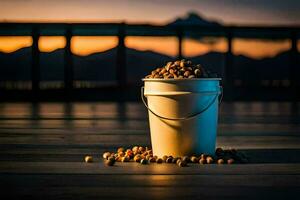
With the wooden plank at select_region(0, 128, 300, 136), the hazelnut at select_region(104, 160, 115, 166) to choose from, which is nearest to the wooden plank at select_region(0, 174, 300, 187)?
the hazelnut at select_region(104, 160, 115, 166)

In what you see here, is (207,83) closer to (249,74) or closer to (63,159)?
(63,159)

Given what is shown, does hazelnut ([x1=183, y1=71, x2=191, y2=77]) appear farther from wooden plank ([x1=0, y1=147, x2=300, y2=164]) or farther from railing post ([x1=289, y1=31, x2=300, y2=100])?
railing post ([x1=289, y1=31, x2=300, y2=100])

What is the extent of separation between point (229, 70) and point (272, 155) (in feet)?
36.5

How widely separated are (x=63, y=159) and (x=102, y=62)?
37.2ft

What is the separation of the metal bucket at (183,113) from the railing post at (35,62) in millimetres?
11101

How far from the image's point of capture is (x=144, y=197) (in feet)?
8.54

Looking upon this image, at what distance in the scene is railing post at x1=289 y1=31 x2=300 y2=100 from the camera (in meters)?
15.3

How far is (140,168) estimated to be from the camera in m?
3.61

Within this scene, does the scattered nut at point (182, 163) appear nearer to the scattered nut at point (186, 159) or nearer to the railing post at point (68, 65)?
the scattered nut at point (186, 159)

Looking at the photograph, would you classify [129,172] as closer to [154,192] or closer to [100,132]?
[154,192]

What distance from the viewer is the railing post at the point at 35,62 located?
14875 mm

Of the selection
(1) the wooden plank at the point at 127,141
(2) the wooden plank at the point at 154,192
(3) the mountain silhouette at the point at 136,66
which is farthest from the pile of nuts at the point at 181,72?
(3) the mountain silhouette at the point at 136,66

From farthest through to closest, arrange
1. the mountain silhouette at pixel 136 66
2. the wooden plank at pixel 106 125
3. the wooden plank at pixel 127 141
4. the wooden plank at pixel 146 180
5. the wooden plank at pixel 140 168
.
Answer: the mountain silhouette at pixel 136 66
the wooden plank at pixel 106 125
the wooden plank at pixel 127 141
the wooden plank at pixel 140 168
the wooden plank at pixel 146 180

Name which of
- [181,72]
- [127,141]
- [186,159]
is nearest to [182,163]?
[186,159]
